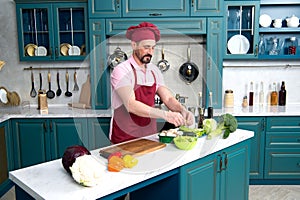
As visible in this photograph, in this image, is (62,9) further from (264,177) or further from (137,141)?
(264,177)

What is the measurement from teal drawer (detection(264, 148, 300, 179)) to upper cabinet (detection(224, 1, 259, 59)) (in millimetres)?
1075

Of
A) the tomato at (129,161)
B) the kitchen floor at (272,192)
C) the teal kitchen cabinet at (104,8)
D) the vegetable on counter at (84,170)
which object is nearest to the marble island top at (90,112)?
the kitchen floor at (272,192)

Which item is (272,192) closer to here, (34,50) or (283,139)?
(283,139)

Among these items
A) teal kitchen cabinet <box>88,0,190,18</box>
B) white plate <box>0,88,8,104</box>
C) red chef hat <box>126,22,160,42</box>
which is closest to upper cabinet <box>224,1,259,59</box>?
teal kitchen cabinet <box>88,0,190,18</box>

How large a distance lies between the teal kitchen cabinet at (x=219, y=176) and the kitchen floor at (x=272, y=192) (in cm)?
93

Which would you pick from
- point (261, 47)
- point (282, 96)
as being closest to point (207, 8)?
point (261, 47)

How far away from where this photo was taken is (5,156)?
10.8 ft

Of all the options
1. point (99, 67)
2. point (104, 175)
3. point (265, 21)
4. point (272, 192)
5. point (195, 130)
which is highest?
point (265, 21)

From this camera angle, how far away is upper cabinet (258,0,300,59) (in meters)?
3.51

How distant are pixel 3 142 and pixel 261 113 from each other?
268 centimetres

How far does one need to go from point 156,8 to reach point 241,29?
3.30ft

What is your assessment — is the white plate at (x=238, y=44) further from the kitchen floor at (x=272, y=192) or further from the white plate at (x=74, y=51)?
the white plate at (x=74, y=51)

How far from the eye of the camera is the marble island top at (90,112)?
10.8ft

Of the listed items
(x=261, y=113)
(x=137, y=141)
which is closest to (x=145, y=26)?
(x=137, y=141)
